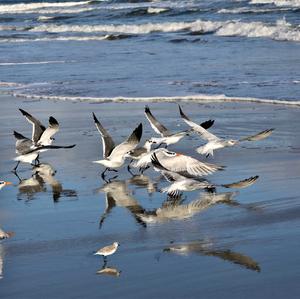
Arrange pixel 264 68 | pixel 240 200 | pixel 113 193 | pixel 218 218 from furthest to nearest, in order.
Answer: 1. pixel 264 68
2. pixel 113 193
3. pixel 240 200
4. pixel 218 218

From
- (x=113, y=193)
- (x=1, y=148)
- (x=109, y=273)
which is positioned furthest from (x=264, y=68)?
(x=109, y=273)

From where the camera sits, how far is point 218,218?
7.88 metres

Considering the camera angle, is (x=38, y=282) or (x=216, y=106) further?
(x=216, y=106)

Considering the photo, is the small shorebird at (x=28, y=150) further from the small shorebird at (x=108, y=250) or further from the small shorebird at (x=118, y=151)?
the small shorebird at (x=108, y=250)

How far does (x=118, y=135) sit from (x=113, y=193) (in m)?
3.17

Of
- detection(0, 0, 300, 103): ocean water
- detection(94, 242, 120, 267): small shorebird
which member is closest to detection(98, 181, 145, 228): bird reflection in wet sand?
detection(94, 242, 120, 267): small shorebird

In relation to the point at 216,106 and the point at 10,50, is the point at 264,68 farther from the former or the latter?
the point at 10,50

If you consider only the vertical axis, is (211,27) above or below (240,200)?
below

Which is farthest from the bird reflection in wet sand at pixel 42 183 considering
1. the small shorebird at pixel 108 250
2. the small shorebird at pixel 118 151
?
the small shorebird at pixel 108 250

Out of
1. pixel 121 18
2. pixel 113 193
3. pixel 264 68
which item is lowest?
pixel 121 18

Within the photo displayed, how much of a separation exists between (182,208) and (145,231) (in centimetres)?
91

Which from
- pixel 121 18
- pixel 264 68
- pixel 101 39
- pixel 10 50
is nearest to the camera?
pixel 264 68

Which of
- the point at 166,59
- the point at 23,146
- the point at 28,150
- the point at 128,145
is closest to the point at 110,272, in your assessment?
the point at 128,145

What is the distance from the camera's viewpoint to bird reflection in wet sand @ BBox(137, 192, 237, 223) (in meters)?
8.00
